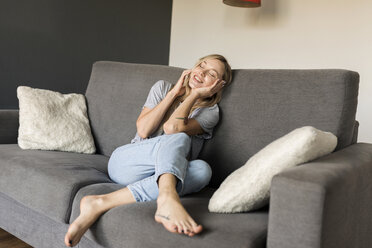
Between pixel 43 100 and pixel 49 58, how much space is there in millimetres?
1727

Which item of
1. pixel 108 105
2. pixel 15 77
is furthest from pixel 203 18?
pixel 108 105

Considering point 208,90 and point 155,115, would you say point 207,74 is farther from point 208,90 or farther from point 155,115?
point 155,115

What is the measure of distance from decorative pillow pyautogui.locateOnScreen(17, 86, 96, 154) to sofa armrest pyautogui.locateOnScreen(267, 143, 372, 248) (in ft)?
4.58

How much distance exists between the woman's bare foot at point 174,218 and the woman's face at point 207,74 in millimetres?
773

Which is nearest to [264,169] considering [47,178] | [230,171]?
[230,171]

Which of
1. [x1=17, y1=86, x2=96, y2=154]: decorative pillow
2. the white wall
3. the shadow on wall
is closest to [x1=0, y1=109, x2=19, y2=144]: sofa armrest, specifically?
[x1=17, y1=86, x2=96, y2=154]: decorative pillow

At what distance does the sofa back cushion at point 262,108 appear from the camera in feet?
5.78

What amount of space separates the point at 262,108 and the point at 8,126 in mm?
1437

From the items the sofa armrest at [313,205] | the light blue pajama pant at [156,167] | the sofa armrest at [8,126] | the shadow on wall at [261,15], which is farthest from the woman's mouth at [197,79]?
the shadow on wall at [261,15]

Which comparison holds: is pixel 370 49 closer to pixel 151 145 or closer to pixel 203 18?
pixel 203 18

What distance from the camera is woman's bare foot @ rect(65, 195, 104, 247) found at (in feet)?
4.99

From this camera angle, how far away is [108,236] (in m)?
1.53

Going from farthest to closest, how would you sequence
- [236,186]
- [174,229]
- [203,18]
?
[203,18]
[236,186]
[174,229]

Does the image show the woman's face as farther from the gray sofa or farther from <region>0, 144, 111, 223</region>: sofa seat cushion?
<region>0, 144, 111, 223</region>: sofa seat cushion
